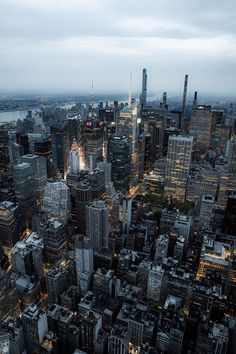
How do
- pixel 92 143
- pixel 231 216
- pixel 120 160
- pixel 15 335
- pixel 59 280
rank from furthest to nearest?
pixel 92 143, pixel 120 160, pixel 231 216, pixel 59 280, pixel 15 335

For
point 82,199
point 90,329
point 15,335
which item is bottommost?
point 15,335

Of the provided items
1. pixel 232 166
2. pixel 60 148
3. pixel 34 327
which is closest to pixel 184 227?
pixel 232 166

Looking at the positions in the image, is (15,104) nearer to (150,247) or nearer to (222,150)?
(222,150)

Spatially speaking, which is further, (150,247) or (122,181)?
(122,181)

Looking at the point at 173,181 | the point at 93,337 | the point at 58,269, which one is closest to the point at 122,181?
the point at 173,181

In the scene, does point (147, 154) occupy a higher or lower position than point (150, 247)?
higher

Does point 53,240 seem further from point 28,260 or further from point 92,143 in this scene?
point 92,143

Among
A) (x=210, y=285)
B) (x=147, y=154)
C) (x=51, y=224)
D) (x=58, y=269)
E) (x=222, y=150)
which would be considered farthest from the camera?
(x=222, y=150)

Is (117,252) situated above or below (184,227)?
below
